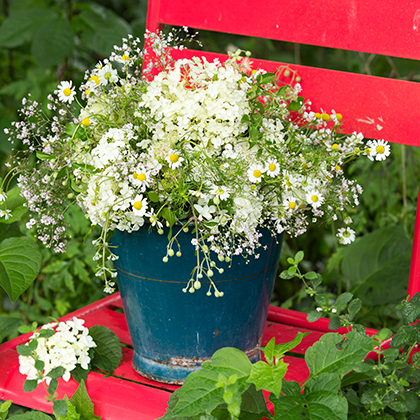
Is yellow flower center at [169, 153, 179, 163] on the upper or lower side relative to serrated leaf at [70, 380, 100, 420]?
upper

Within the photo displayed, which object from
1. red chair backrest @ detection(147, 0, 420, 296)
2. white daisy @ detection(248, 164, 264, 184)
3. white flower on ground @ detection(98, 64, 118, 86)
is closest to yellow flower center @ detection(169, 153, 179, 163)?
white daisy @ detection(248, 164, 264, 184)

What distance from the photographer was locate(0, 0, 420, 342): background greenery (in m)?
1.54

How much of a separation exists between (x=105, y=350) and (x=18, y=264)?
0.23 m

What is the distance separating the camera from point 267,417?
Result: 0.75 metres

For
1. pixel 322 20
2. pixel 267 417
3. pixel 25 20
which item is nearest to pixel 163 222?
pixel 267 417

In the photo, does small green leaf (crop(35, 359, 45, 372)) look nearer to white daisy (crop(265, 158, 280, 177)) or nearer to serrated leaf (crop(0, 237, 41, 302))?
serrated leaf (crop(0, 237, 41, 302))

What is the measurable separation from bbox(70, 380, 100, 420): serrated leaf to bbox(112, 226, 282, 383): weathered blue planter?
13 cm

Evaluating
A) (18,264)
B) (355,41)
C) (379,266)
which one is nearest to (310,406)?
(18,264)

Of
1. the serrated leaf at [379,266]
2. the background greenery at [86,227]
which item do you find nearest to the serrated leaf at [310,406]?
the background greenery at [86,227]

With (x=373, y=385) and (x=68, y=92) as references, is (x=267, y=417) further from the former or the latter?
(x=68, y=92)

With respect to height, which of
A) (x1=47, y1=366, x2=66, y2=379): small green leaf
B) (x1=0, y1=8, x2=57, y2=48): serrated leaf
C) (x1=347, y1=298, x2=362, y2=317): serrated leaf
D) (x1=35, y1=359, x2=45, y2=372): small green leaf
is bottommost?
(x1=47, y1=366, x2=66, y2=379): small green leaf

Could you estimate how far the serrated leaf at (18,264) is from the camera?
91cm

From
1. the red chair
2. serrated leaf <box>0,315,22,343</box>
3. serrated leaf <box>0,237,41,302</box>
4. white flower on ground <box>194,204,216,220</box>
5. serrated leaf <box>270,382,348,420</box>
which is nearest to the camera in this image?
serrated leaf <box>270,382,348,420</box>

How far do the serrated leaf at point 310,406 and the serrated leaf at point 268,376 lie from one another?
4 centimetres
